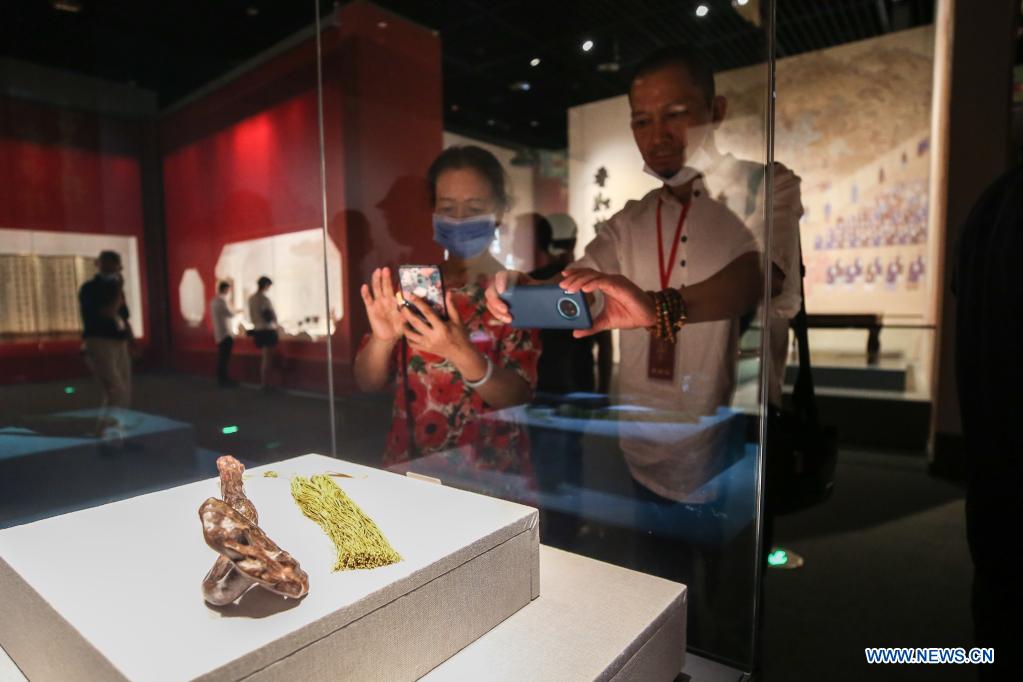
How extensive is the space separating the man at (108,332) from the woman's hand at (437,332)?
0.72 metres

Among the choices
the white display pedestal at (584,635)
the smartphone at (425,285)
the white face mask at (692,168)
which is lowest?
the white display pedestal at (584,635)

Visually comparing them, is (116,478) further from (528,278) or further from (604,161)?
(604,161)

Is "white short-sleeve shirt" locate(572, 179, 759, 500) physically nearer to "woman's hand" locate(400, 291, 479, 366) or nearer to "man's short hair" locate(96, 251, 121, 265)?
"woman's hand" locate(400, 291, 479, 366)

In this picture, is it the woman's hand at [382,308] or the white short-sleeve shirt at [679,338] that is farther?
the woman's hand at [382,308]

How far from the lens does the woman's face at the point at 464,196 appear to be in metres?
1.15

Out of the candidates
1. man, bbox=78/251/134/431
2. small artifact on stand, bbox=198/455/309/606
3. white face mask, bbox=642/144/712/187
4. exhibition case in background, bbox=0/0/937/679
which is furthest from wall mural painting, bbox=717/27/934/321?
small artifact on stand, bbox=198/455/309/606

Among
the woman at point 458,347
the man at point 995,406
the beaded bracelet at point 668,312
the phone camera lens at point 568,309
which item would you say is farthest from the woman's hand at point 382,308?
the man at point 995,406

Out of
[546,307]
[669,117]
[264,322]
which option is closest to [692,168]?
[669,117]

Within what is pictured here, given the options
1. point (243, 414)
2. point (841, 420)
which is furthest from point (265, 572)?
point (841, 420)

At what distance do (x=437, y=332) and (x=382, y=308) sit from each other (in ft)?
0.56

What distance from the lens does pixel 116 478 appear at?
1.35 meters

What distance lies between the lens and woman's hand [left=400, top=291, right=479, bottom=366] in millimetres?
1227

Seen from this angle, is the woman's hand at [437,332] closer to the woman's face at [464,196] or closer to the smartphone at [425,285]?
the smartphone at [425,285]

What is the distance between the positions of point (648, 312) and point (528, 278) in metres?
0.24
